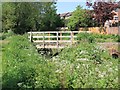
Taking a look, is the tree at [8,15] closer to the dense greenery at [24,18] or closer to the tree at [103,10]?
the dense greenery at [24,18]

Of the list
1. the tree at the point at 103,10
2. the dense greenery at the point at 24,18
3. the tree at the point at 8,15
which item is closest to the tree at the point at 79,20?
the tree at the point at 103,10

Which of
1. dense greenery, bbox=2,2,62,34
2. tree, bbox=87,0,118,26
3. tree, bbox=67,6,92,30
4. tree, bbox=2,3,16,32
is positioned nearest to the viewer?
tree, bbox=2,3,16,32

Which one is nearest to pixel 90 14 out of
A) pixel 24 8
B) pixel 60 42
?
pixel 24 8

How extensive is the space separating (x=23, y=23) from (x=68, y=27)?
8.23 m

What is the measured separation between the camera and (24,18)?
37.8 metres

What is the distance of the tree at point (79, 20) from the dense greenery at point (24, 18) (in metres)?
2.41

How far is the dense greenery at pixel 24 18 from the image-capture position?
119ft

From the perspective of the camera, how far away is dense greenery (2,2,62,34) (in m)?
36.4

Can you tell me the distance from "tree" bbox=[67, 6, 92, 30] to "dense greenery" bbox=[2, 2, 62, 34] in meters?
2.41

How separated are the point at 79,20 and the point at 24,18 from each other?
8196 millimetres

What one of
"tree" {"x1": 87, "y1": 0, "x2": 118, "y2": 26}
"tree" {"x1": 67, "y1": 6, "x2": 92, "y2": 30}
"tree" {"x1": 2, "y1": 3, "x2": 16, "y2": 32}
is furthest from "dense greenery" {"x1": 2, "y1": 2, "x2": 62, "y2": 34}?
"tree" {"x1": 87, "y1": 0, "x2": 118, "y2": 26}

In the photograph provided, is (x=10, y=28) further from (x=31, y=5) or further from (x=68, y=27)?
(x=68, y=27)

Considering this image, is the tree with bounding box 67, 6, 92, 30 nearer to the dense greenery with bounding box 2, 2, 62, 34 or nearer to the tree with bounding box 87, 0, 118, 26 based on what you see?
the tree with bounding box 87, 0, 118, 26

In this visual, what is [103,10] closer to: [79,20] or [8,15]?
[79,20]
